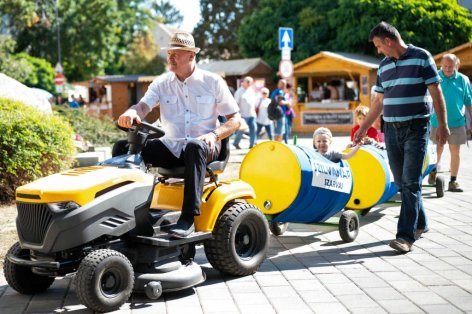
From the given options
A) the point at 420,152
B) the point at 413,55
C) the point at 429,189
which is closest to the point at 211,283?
the point at 420,152

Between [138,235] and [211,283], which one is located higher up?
[138,235]

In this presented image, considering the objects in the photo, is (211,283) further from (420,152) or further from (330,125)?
(330,125)

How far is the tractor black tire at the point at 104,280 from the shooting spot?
457 cm

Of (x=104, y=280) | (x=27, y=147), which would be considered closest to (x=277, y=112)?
Result: (x=27, y=147)

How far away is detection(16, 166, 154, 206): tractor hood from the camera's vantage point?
4629 millimetres

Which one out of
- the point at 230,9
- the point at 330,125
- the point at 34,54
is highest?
the point at 230,9

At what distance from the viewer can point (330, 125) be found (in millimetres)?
30844

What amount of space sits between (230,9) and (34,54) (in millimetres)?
17033

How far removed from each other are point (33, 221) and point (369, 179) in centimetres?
423

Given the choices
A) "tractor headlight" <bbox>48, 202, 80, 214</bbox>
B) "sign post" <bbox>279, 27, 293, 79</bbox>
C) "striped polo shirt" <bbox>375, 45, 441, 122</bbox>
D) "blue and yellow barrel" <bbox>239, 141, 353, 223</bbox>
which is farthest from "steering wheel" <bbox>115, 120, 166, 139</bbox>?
"sign post" <bbox>279, 27, 293, 79</bbox>

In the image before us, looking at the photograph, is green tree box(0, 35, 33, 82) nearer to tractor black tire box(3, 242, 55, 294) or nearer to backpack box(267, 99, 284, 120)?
backpack box(267, 99, 284, 120)

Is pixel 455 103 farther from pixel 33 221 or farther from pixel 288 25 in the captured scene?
pixel 288 25

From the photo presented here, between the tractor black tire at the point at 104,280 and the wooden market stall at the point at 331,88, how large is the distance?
2557 centimetres

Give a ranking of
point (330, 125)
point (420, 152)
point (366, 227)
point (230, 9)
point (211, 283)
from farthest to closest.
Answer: point (230, 9) → point (330, 125) → point (366, 227) → point (420, 152) → point (211, 283)
